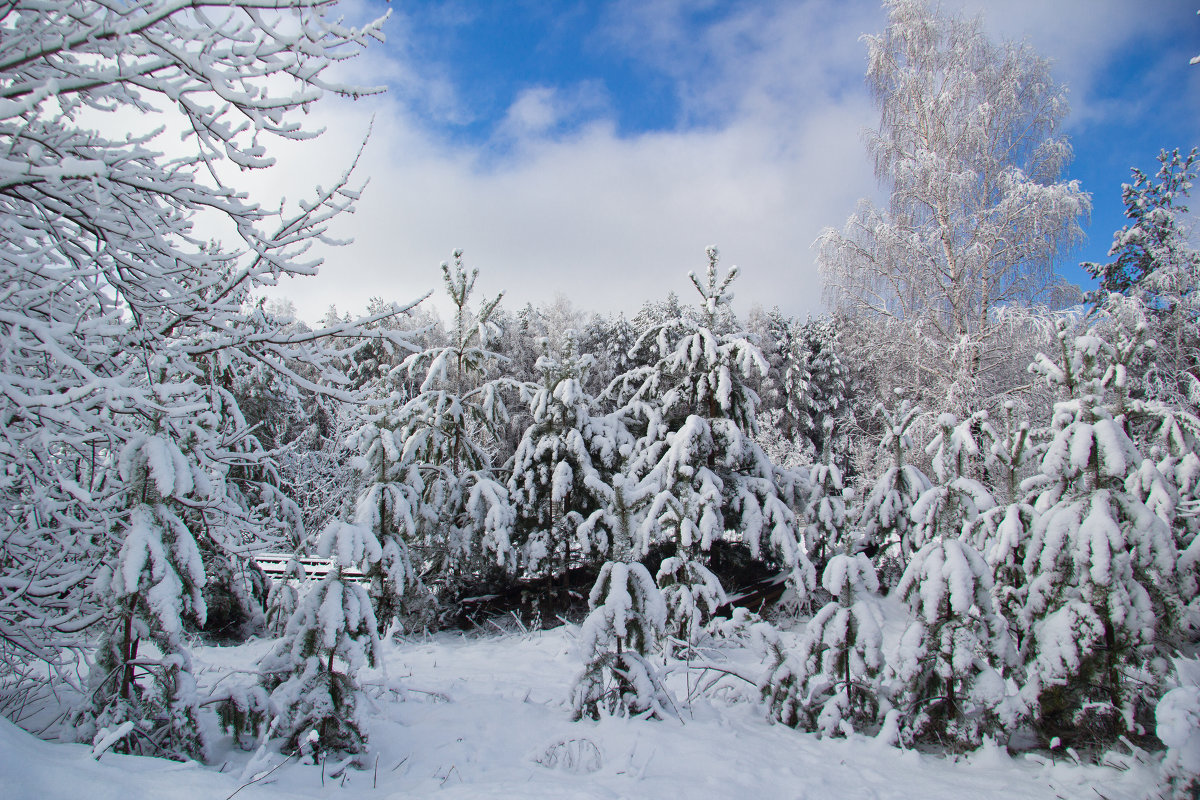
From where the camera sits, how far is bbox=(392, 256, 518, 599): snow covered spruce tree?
8281 millimetres

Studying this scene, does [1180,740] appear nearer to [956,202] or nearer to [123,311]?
[123,311]

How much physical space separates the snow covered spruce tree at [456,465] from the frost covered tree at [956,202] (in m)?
9.92

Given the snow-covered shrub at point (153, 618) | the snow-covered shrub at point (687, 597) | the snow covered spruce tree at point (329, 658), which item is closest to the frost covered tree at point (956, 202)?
the snow-covered shrub at point (687, 597)

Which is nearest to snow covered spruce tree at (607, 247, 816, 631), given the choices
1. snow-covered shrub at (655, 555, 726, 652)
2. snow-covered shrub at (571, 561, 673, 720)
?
snow-covered shrub at (655, 555, 726, 652)

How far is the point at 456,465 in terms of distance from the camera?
31.2ft

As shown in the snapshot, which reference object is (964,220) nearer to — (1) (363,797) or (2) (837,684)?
(2) (837,684)

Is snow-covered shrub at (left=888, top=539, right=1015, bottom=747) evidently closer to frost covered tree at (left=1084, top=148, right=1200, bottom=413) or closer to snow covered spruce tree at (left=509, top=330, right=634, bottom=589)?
snow covered spruce tree at (left=509, top=330, right=634, bottom=589)

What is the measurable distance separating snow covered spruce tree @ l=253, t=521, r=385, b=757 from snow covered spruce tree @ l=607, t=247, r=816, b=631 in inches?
156

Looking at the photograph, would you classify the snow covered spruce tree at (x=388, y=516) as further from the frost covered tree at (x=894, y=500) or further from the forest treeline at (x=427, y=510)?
the frost covered tree at (x=894, y=500)

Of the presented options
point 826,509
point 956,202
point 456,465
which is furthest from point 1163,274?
point 456,465

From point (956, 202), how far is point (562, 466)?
1160 cm

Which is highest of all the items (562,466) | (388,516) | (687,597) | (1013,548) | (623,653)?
(562,466)

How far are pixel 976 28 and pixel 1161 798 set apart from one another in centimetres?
1706

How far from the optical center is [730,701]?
5219 mm
